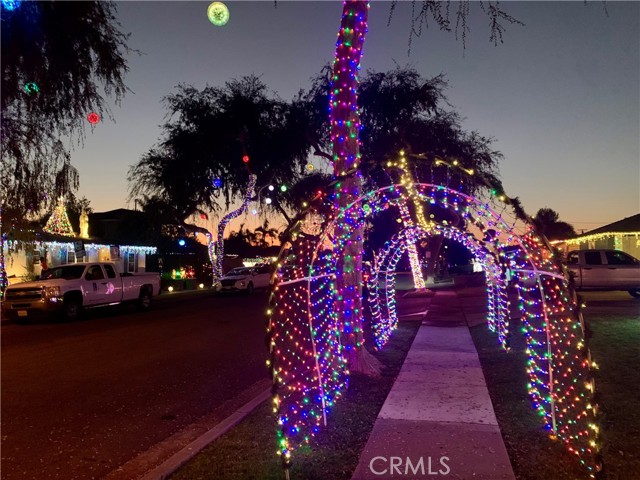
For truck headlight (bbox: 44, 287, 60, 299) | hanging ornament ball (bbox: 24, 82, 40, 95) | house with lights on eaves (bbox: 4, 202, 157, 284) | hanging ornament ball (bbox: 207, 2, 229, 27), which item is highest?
hanging ornament ball (bbox: 207, 2, 229, 27)

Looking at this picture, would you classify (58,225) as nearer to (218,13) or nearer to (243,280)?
(243,280)

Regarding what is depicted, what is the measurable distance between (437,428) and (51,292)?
47.1 ft

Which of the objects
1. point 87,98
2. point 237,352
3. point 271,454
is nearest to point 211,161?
point 87,98

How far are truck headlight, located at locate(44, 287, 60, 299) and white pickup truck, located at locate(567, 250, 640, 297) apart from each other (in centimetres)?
1784

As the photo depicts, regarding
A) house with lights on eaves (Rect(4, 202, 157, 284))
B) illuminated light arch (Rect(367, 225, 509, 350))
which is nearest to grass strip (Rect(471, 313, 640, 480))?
illuminated light arch (Rect(367, 225, 509, 350))

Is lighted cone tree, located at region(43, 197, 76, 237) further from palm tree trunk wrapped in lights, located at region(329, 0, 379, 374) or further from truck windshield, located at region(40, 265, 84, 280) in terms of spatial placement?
palm tree trunk wrapped in lights, located at region(329, 0, 379, 374)

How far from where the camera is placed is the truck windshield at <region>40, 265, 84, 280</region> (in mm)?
17219

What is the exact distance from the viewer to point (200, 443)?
199 inches

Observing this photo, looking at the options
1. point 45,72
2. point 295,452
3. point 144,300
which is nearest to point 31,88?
point 45,72

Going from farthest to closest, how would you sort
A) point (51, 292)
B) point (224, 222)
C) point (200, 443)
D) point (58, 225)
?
point (224, 222), point (58, 225), point (51, 292), point (200, 443)

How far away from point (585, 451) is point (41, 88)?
12.3m

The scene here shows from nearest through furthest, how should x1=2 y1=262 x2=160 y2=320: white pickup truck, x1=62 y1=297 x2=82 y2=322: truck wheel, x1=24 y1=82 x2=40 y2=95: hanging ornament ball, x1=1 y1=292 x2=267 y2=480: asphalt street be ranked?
x1=1 y1=292 x2=267 y2=480: asphalt street
x1=24 y1=82 x2=40 y2=95: hanging ornament ball
x1=2 y1=262 x2=160 y2=320: white pickup truck
x1=62 y1=297 x2=82 y2=322: truck wheel

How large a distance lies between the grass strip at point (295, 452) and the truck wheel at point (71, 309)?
Result: 1231 cm

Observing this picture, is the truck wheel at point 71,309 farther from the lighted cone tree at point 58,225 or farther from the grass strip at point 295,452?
the grass strip at point 295,452
